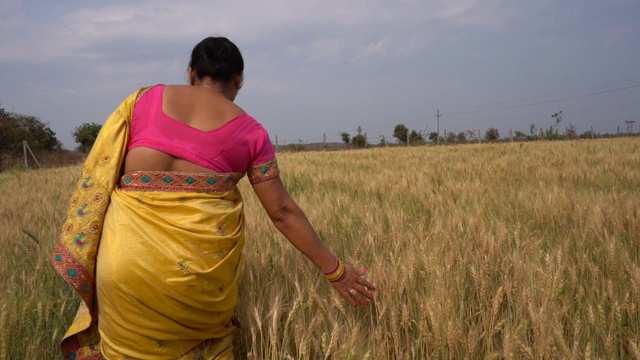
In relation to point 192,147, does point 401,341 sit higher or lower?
lower

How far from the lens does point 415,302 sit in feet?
4.88

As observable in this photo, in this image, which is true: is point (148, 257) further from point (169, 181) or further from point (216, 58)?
point (216, 58)

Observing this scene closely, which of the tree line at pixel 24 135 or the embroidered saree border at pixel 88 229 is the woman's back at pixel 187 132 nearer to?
the embroidered saree border at pixel 88 229

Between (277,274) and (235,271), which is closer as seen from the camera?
(235,271)

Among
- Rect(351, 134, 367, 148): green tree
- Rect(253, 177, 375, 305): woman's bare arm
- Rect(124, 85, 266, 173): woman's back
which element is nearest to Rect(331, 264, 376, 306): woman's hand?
Rect(253, 177, 375, 305): woman's bare arm

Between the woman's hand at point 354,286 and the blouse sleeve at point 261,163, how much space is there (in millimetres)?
415

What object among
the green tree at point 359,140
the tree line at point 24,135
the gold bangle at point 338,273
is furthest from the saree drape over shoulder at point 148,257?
the green tree at point 359,140

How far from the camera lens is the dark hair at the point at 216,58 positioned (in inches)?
57.7

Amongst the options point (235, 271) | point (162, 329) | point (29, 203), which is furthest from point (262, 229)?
point (29, 203)

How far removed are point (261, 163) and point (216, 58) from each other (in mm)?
381

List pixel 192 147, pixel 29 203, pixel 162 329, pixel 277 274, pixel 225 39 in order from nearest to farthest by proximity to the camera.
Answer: pixel 162 329, pixel 192 147, pixel 225 39, pixel 277 274, pixel 29 203

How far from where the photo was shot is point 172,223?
50.6 inches

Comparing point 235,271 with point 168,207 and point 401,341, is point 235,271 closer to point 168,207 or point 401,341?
point 168,207

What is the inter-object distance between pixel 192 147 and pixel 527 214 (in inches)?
80.0
